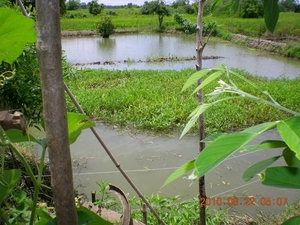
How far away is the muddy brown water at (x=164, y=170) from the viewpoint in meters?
1.96

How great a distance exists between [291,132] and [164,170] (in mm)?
2128

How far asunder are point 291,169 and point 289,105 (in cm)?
346

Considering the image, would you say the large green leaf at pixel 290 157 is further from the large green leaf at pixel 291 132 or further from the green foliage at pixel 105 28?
the green foliage at pixel 105 28

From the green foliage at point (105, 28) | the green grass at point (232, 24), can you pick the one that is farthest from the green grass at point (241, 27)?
the green foliage at point (105, 28)

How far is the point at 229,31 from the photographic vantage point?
38.4ft

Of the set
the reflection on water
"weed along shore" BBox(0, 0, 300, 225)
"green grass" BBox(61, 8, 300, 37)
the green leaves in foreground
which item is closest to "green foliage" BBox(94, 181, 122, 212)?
"weed along shore" BBox(0, 0, 300, 225)

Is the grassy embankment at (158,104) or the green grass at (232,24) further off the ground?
the green grass at (232,24)

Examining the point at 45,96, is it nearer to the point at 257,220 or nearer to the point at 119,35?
the point at 257,220

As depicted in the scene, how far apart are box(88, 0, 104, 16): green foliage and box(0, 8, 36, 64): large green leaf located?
1881 centimetres

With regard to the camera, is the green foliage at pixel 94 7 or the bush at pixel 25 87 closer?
the bush at pixel 25 87

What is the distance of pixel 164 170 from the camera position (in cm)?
229

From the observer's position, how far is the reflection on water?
22.3 ft

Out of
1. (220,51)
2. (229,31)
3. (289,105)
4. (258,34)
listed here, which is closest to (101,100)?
(289,105)

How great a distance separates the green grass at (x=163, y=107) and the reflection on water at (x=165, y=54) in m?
2.60
